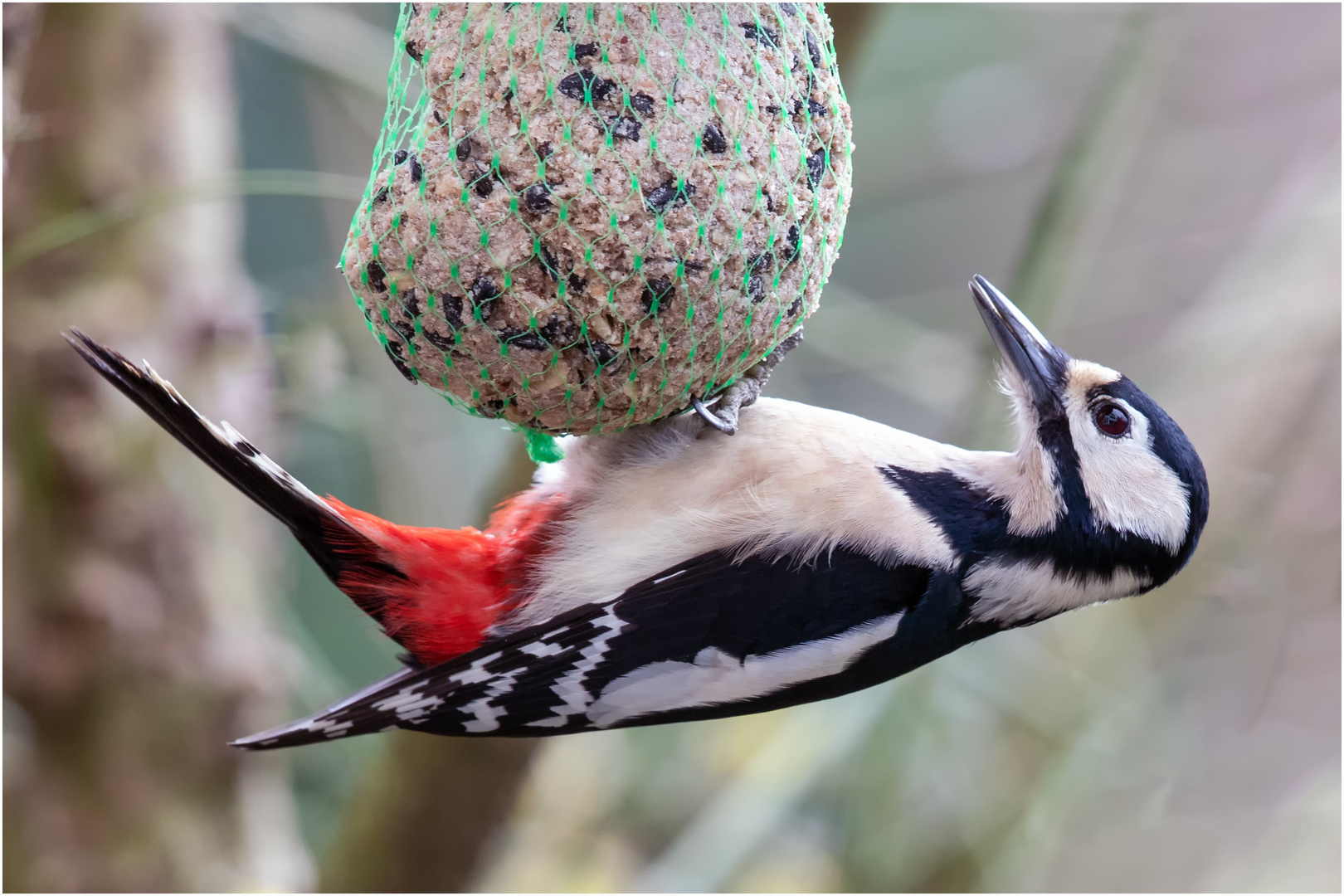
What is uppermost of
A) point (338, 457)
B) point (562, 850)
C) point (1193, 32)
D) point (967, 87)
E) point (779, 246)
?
point (1193, 32)

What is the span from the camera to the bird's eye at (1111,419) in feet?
5.88

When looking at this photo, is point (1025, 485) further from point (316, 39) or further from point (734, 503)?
point (316, 39)

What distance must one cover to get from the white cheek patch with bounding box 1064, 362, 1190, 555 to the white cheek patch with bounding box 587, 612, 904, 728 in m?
0.36

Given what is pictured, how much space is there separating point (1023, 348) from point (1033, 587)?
369 millimetres

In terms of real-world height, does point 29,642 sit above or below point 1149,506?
below

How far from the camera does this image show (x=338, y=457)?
13.5 feet

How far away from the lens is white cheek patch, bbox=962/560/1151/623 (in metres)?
1.80

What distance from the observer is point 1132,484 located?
1.78 m

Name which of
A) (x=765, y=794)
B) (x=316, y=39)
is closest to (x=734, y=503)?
(x=765, y=794)

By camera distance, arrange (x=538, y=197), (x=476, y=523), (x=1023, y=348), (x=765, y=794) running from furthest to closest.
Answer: (x=765, y=794) → (x=476, y=523) → (x=1023, y=348) → (x=538, y=197)

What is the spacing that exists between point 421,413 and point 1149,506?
190 centimetres

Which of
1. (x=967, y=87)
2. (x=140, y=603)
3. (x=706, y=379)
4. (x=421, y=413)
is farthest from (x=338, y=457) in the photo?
(x=706, y=379)

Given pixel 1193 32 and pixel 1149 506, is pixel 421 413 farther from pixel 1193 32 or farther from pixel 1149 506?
pixel 1193 32

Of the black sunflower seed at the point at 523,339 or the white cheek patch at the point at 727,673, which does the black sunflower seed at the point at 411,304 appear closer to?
the black sunflower seed at the point at 523,339
